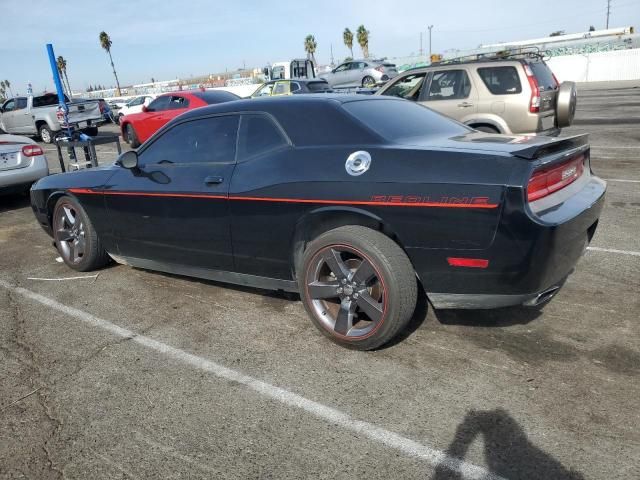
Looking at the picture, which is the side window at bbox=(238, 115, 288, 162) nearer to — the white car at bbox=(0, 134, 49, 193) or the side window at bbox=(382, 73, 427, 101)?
the side window at bbox=(382, 73, 427, 101)

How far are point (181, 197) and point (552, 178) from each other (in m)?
2.52

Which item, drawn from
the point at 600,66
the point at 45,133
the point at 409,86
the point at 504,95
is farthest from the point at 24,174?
the point at 600,66

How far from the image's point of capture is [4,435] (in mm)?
2619

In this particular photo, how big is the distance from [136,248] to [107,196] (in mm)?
517

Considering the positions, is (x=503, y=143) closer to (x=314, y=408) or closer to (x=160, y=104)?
(x=314, y=408)

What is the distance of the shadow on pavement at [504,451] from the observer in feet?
7.01

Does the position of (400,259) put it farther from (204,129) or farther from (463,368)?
(204,129)

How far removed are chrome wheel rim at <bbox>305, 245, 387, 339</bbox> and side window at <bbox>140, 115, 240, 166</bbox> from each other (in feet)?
3.54

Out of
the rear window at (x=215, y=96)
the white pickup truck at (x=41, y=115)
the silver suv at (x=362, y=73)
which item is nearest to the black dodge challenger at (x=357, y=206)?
the rear window at (x=215, y=96)

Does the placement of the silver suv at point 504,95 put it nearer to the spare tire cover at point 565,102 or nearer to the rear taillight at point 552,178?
the spare tire cover at point 565,102

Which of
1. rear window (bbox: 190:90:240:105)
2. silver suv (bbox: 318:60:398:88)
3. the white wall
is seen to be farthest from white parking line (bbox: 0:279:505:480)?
the white wall

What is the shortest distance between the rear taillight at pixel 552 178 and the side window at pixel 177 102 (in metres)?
11.0

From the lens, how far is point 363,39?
79.4 meters

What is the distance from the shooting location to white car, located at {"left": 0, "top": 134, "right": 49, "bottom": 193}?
7785 mm
